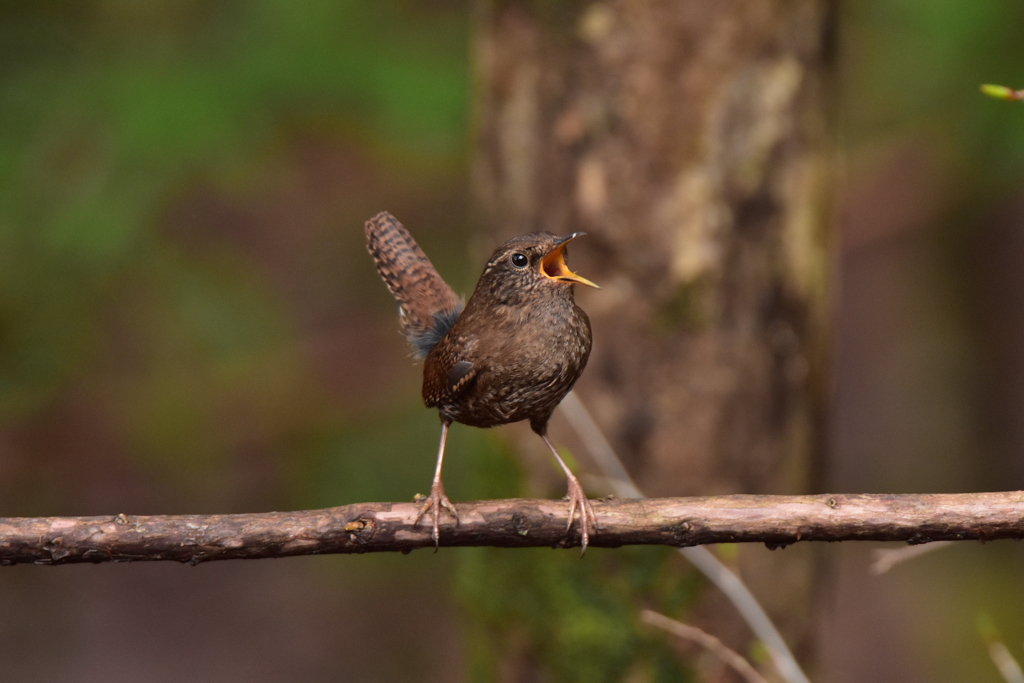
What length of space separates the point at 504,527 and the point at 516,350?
0.47 meters

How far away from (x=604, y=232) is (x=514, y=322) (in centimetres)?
121

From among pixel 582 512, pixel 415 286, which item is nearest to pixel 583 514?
pixel 582 512

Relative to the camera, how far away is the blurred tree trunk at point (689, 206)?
3578mm

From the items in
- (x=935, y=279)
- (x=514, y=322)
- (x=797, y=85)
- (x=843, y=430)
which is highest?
(x=797, y=85)

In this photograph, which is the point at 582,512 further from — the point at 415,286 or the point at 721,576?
the point at 415,286

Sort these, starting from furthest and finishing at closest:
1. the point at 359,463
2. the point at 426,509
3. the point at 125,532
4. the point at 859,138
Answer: the point at 859,138 < the point at 359,463 < the point at 426,509 < the point at 125,532

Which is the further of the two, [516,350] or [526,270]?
[526,270]

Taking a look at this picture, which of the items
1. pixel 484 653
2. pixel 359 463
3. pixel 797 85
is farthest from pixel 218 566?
pixel 797 85

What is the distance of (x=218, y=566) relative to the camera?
9.87 m

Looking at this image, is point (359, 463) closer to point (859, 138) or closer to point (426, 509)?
point (426, 509)

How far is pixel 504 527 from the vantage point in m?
2.36

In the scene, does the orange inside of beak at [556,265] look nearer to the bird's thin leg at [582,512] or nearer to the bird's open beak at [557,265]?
the bird's open beak at [557,265]

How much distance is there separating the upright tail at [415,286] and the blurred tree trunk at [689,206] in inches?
27.7

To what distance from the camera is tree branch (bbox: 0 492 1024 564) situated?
7.25 feet
